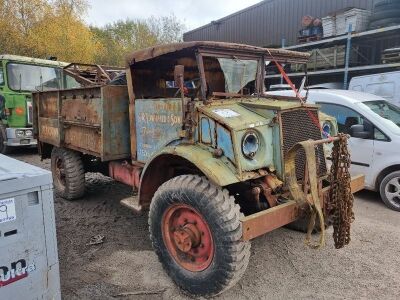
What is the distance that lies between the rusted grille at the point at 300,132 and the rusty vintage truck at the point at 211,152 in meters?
0.01

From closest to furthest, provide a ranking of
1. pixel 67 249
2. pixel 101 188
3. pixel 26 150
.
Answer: pixel 67 249, pixel 101 188, pixel 26 150

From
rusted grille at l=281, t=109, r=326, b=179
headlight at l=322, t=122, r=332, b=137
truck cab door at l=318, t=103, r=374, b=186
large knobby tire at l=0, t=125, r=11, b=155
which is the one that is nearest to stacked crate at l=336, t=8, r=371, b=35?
truck cab door at l=318, t=103, r=374, b=186

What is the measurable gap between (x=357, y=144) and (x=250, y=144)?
11.1ft

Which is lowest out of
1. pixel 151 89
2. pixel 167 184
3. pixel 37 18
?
pixel 167 184

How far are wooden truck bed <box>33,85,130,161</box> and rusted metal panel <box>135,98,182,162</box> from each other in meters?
0.43

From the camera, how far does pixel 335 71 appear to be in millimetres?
11844

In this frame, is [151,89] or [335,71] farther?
[335,71]

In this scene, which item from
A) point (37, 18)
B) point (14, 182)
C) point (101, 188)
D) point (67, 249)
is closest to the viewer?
point (14, 182)

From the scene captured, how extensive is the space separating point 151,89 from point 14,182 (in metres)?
2.59

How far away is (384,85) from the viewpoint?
28.3 ft

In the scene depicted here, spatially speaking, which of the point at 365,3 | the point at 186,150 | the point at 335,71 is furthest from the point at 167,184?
the point at 365,3

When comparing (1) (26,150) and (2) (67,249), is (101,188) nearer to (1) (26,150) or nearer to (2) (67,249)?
(2) (67,249)

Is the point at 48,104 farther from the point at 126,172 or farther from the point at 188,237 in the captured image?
the point at 188,237

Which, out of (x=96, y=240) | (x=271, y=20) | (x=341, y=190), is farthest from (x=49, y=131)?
(x=271, y=20)
